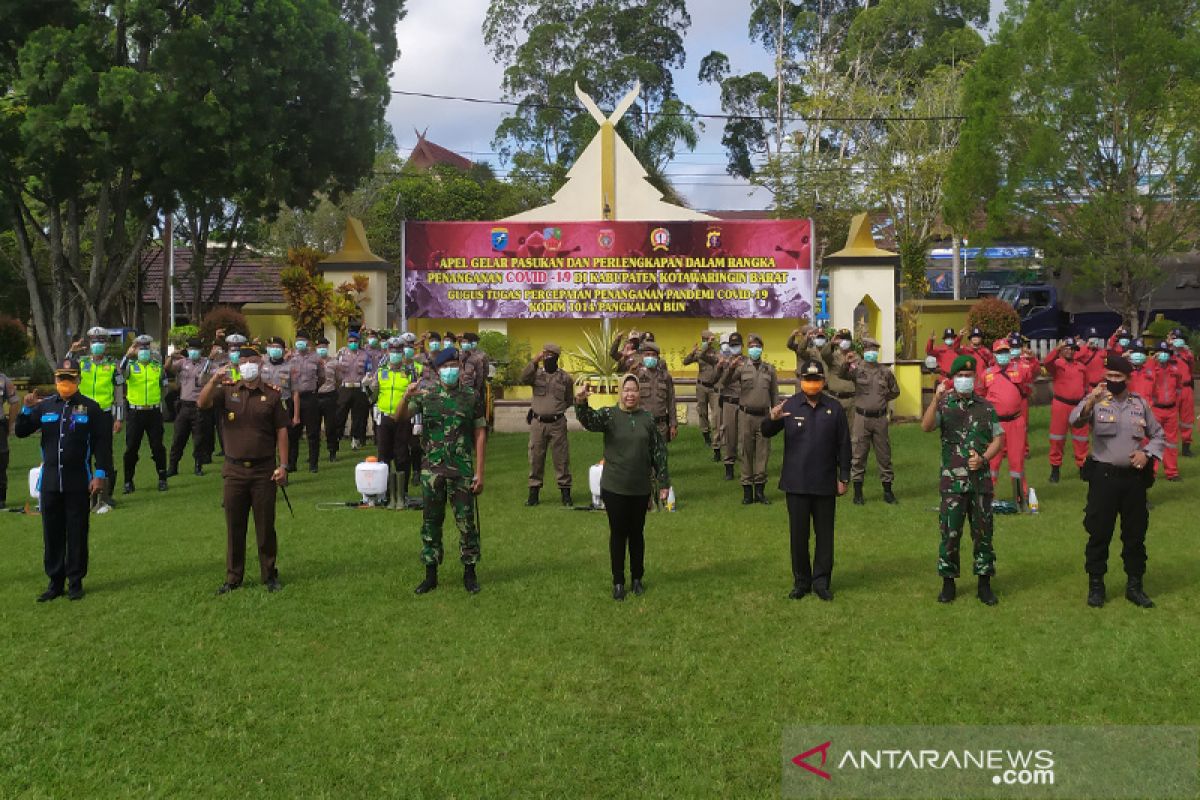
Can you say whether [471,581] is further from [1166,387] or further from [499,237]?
[499,237]

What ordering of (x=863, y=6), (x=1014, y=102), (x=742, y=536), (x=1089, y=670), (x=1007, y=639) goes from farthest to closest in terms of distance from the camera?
(x=863, y=6), (x=1014, y=102), (x=742, y=536), (x=1007, y=639), (x=1089, y=670)

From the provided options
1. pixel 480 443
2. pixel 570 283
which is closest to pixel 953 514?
pixel 480 443

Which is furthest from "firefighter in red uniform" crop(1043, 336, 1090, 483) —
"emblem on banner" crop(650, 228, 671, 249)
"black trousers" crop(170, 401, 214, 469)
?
"black trousers" crop(170, 401, 214, 469)

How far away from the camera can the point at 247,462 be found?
9.15 metres

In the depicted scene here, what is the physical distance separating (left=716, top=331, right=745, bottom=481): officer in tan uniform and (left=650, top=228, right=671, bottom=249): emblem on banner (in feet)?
29.3

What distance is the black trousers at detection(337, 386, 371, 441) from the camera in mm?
18484

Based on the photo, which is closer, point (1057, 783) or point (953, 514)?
point (1057, 783)

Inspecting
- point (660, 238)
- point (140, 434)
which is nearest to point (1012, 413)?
point (140, 434)

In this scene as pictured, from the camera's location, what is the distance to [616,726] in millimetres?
6070

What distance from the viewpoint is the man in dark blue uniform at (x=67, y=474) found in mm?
9039

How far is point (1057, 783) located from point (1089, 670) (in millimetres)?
1815

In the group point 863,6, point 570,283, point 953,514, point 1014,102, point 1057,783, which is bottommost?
point 1057,783

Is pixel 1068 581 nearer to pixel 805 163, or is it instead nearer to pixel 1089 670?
pixel 1089 670

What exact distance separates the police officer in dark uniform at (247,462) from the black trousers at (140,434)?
646 cm
